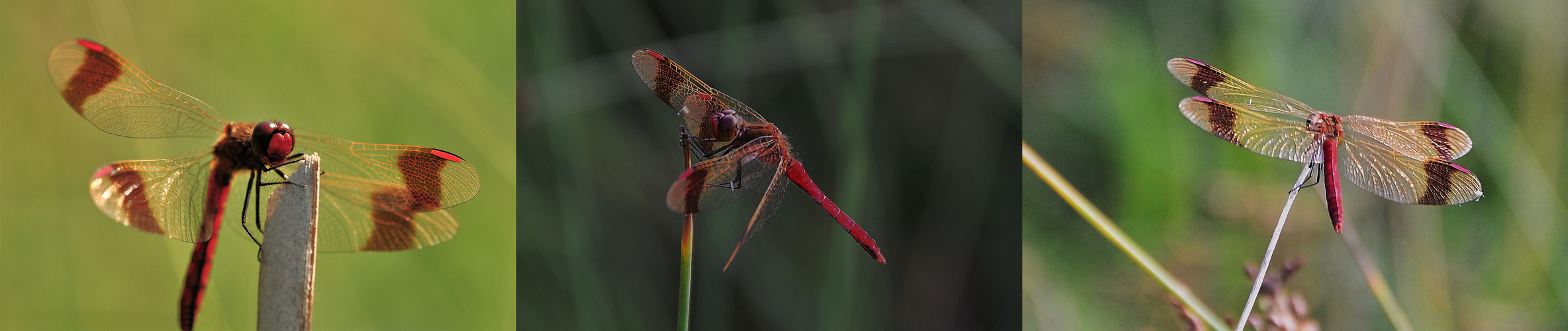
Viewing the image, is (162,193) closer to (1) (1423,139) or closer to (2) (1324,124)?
(2) (1324,124)

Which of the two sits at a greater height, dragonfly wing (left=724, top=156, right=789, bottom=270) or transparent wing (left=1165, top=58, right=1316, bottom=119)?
transparent wing (left=1165, top=58, right=1316, bottom=119)

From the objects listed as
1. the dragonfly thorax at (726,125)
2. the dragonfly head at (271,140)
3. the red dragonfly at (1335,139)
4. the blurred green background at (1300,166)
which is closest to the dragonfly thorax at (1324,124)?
the red dragonfly at (1335,139)

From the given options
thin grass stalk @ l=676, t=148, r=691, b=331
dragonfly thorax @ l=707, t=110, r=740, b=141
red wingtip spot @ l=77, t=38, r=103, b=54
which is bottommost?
thin grass stalk @ l=676, t=148, r=691, b=331

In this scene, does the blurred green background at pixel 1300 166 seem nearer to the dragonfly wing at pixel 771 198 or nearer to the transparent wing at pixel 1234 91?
the transparent wing at pixel 1234 91

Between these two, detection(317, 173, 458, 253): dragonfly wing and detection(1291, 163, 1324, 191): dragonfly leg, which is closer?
detection(317, 173, 458, 253): dragonfly wing

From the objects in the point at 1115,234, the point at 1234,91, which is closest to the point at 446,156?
the point at 1115,234

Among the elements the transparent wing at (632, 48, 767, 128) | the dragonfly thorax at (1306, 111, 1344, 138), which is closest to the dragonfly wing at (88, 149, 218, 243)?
the transparent wing at (632, 48, 767, 128)

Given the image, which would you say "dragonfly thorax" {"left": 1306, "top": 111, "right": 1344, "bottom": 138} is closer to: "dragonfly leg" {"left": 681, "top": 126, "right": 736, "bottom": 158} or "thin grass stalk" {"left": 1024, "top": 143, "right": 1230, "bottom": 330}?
"thin grass stalk" {"left": 1024, "top": 143, "right": 1230, "bottom": 330}
